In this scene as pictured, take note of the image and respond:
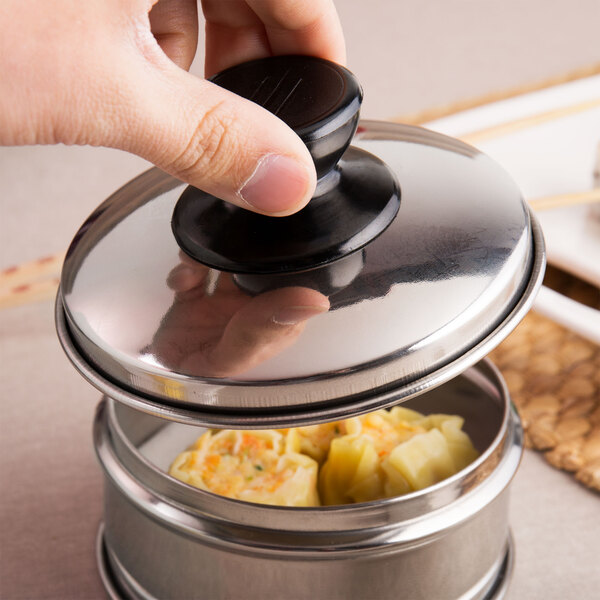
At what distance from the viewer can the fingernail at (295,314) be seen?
0.62 meters

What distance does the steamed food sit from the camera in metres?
0.82

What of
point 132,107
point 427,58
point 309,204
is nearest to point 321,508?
point 309,204

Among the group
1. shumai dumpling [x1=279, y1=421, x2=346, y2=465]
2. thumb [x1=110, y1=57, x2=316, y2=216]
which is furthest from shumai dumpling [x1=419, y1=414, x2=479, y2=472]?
thumb [x1=110, y1=57, x2=316, y2=216]

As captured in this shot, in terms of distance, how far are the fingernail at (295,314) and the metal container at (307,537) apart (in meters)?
0.18

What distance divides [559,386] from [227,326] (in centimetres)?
67

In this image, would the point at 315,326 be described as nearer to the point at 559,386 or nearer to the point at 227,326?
the point at 227,326

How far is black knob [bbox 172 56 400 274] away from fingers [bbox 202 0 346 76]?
0.40 ft

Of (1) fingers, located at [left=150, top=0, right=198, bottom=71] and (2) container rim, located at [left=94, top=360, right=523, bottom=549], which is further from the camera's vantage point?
(1) fingers, located at [left=150, top=0, right=198, bottom=71]

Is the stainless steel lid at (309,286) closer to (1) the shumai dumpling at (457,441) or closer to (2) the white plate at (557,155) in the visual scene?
(1) the shumai dumpling at (457,441)

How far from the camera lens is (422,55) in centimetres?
225

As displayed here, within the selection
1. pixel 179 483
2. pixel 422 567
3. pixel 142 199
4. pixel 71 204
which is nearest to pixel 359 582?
pixel 422 567

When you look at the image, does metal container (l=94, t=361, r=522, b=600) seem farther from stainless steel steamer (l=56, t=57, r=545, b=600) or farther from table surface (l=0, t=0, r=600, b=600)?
table surface (l=0, t=0, r=600, b=600)

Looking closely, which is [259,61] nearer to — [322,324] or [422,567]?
[322,324]

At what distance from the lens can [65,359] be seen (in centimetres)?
134
